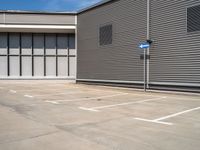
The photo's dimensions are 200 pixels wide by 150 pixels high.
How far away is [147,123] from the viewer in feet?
27.1

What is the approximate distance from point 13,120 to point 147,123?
4004mm

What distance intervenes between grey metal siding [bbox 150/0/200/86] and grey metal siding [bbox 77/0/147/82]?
45.3 inches

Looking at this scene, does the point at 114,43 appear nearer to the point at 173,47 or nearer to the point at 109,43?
the point at 109,43

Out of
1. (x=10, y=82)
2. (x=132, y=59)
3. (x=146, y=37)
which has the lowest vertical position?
(x=10, y=82)

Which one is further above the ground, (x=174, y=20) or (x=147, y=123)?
(x=174, y=20)

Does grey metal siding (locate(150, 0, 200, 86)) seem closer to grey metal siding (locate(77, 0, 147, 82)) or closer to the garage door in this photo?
grey metal siding (locate(77, 0, 147, 82))

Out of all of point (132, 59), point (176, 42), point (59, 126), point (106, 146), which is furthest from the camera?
point (132, 59)

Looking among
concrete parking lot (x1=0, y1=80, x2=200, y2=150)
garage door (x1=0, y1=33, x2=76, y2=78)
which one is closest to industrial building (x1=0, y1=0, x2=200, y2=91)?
garage door (x1=0, y1=33, x2=76, y2=78)

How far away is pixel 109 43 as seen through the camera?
2173 centimetres

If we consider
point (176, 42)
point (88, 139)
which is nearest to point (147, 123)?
point (88, 139)

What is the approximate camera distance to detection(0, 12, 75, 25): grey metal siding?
87.3 ft

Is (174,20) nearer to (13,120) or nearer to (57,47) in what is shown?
(13,120)

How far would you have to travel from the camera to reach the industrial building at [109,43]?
15.9m

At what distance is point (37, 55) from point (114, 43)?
10029 millimetres
